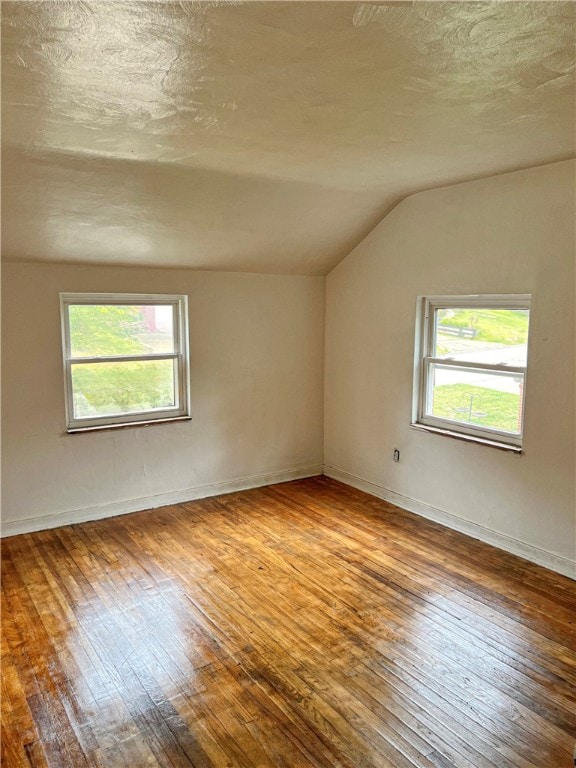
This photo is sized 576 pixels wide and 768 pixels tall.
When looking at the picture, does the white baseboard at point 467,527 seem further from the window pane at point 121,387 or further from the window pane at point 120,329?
the window pane at point 120,329

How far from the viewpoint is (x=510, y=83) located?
2150mm

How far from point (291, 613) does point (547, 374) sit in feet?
7.01

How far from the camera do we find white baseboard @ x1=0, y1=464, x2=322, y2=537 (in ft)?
13.4

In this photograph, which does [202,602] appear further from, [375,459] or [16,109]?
[16,109]

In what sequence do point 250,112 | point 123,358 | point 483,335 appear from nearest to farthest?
point 250,112, point 483,335, point 123,358

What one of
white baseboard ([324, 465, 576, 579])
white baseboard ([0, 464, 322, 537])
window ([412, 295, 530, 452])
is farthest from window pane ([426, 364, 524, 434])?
white baseboard ([0, 464, 322, 537])

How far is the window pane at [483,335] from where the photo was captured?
373 centimetres

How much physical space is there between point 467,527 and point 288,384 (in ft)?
6.75

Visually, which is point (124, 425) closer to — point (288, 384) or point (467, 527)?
point (288, 384)

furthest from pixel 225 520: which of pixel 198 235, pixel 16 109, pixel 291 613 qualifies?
pixel 16 109

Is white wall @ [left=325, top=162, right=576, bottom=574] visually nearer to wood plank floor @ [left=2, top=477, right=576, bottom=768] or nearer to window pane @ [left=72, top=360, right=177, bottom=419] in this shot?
wood plank floor @ [left=2, top=477, right=576, bottom=768]

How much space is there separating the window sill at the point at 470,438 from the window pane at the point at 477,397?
0.10m

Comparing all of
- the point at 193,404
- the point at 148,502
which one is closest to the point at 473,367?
the point at 193,404

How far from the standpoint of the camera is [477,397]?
4.05 meters
